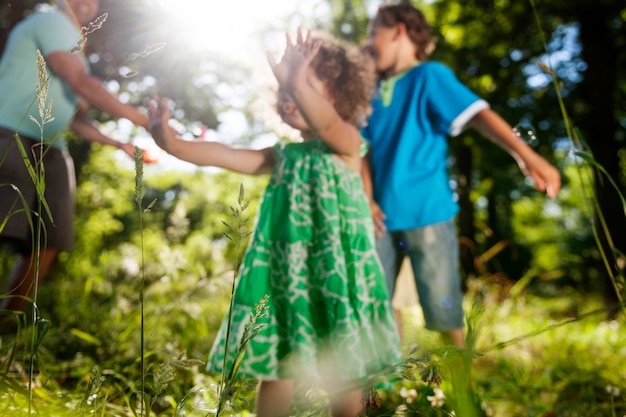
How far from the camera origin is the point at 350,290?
72.6 inches

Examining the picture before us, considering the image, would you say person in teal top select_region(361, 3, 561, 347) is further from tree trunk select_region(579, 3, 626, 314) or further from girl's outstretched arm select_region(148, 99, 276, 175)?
tree trunk select_region(579, 3, 626, 314)

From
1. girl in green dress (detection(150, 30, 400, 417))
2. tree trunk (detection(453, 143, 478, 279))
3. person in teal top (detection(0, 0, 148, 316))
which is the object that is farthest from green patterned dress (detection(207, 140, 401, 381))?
tree trunk (detection(453, 143, 478, 279))

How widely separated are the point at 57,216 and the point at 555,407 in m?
2.32

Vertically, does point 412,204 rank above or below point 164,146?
below

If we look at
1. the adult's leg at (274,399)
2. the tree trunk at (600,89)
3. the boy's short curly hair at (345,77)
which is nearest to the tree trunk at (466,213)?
the tree trunk at (600,89)

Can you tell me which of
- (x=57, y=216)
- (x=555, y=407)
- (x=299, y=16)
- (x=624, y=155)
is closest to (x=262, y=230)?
(x=57, y=216)

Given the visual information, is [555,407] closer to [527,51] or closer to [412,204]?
[412,204]

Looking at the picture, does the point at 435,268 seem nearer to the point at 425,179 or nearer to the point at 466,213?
the point at 425,179

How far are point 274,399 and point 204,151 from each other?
85 cm

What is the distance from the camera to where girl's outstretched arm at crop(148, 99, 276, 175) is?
179 centimetres

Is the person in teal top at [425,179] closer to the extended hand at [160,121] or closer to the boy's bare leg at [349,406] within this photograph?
the boy's bare leg at [349,406]

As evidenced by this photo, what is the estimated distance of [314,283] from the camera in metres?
1.84

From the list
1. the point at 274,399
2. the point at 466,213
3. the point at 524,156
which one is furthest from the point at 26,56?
the point at 466,213

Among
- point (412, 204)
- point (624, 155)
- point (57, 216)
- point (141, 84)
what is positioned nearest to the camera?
point (412, 204)
